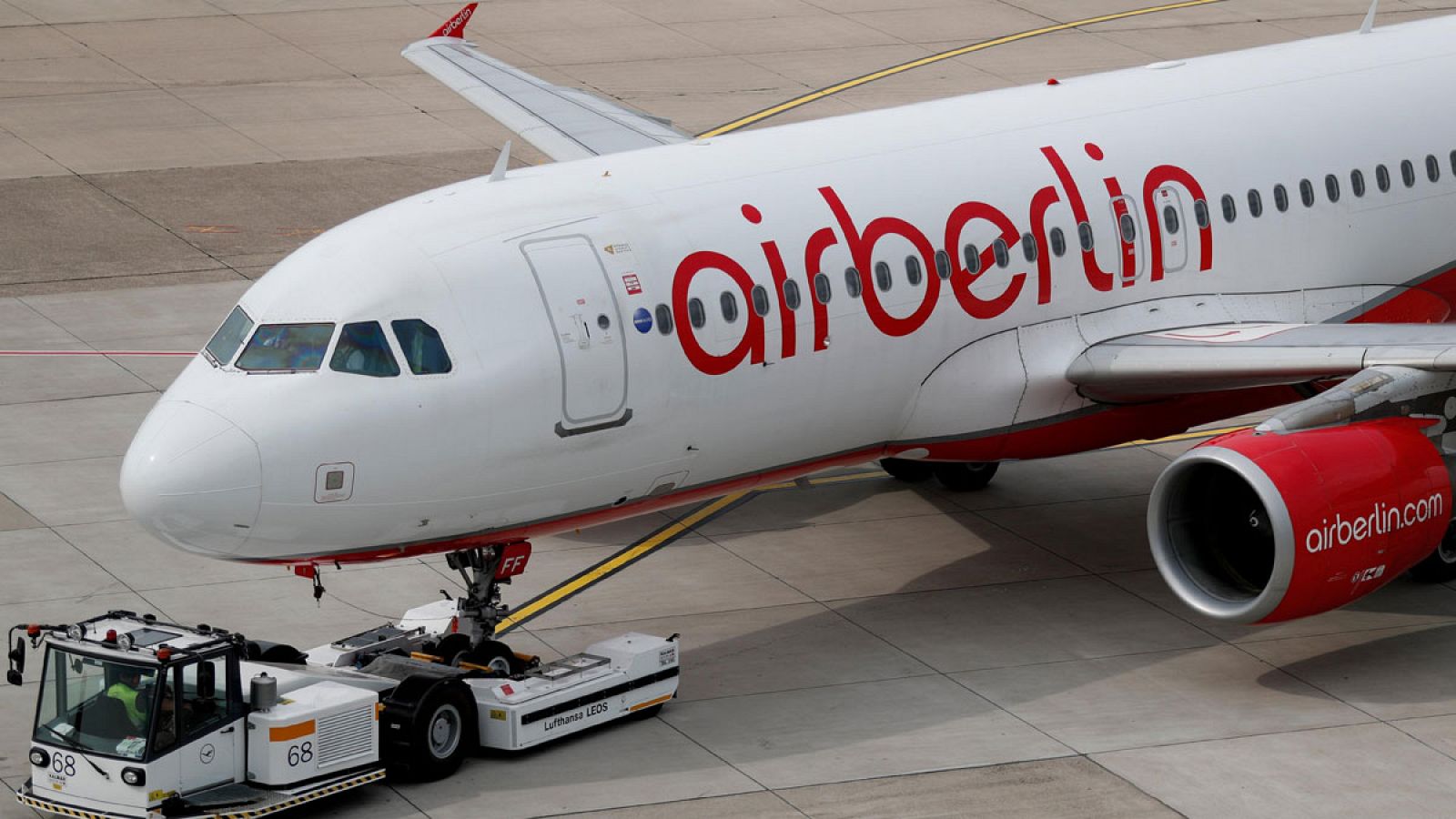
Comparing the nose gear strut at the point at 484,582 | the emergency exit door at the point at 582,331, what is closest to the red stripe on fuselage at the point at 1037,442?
the nose gear strut at the point at 484,582

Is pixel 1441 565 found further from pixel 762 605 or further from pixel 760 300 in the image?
pixel 760 300

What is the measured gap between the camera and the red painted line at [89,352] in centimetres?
3069

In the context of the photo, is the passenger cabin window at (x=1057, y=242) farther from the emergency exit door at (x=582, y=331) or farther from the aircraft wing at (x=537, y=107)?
the aircraft wing at (x=537, y=107)

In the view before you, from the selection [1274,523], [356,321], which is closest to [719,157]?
[356,321]

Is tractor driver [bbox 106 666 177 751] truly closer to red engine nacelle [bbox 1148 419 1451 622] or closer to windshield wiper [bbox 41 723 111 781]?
windshield wiper [bbox 41 723 111 781]

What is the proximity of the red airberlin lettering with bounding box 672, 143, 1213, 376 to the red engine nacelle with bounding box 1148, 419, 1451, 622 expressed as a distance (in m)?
2.60

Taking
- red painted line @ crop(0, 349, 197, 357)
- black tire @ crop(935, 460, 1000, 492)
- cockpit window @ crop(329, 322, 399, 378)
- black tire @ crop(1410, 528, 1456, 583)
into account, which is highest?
cockpit window @ crop(329, 322, 399, 378)

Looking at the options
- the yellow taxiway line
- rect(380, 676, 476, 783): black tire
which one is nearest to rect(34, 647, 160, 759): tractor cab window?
rect(380, 676, 476, 783): black tire

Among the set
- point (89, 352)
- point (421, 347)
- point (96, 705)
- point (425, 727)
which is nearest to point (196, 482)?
point (96, 705)

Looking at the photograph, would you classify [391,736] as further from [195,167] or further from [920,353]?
[195,167]

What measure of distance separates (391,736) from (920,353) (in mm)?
6286

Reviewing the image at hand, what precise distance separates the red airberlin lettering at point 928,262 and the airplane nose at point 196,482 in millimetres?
4075

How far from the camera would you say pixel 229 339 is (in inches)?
774

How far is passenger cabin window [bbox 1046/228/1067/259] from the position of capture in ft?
75.7
